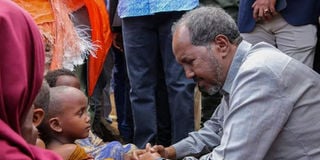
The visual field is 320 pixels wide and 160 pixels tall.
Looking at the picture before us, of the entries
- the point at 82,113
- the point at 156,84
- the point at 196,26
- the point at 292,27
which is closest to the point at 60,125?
the point at 82,113

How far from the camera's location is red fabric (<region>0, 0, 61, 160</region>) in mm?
1565

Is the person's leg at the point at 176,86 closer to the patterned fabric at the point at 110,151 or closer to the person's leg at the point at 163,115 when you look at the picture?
the person's leg at the point at 163,115

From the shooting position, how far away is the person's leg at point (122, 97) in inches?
196

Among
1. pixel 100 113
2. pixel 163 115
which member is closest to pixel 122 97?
pixel 100 113

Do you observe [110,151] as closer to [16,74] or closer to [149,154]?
[149,154]

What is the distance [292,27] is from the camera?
374 centimetres

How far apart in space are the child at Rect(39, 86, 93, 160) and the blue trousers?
85 cm

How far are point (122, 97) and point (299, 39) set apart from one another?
7.19 ft

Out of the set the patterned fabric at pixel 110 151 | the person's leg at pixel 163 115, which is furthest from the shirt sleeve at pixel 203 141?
the person's leg at pixel 163 115

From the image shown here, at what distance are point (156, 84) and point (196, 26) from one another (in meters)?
1.58

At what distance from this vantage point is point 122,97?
5.55 metres

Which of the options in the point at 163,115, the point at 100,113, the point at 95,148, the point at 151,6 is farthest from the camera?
the point at 100,113

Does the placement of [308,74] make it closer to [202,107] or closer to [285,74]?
[285,74]

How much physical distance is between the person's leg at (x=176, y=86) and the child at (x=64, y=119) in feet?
2.82
